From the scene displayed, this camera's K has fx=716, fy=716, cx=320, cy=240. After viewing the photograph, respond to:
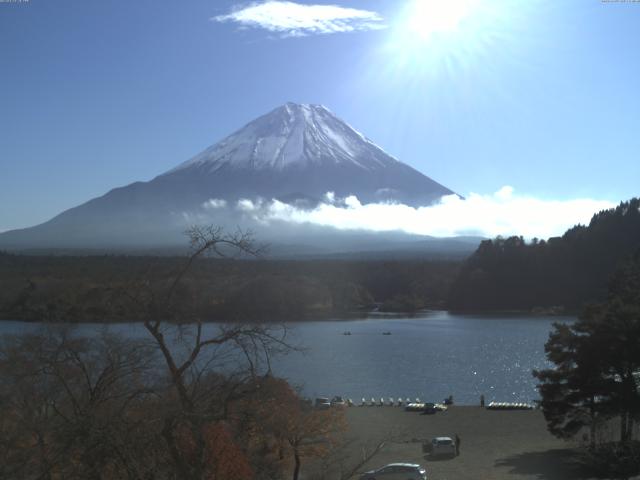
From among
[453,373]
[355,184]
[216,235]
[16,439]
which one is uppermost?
[355,184]

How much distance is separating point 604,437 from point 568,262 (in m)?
35.8

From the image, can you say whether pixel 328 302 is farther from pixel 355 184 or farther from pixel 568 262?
pixel 355 184

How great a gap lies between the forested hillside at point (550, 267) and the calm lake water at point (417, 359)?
748cm

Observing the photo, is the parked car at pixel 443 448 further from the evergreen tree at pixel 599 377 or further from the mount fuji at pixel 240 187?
the mount fuji at pixel 240 187

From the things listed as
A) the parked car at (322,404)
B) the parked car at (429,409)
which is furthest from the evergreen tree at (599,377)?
the parked car at (429,409)

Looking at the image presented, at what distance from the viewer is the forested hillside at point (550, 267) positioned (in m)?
42.6

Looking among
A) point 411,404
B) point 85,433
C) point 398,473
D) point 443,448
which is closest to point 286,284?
point 411,404

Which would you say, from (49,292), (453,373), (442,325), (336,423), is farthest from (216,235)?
(442,325)

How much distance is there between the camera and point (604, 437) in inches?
397

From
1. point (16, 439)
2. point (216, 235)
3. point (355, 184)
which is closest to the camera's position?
point (216, 235)

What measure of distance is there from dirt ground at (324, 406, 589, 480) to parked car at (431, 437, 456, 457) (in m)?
0.13

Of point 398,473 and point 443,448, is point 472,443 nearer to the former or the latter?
point 443,448

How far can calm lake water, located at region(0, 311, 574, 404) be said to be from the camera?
18172 mm

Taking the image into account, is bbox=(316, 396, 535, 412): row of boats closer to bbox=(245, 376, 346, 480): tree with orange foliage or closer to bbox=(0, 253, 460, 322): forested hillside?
bbox=(0, 253, 460, 322): forested hillside
